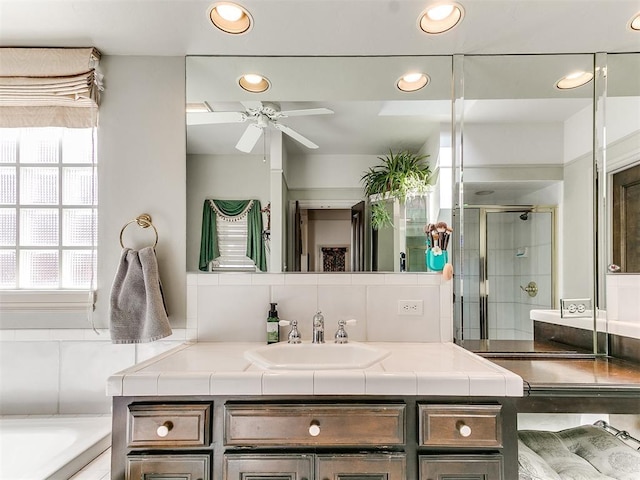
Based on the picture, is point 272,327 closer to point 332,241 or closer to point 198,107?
point 332,241

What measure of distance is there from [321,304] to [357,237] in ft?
1.16

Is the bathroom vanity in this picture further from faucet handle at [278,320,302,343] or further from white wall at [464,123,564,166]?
white wall at [464,123,564,166]

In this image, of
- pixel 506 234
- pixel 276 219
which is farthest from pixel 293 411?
pixel 506 234

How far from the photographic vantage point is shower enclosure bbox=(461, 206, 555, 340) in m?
1.67

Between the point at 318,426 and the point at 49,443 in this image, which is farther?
the point at 49,443

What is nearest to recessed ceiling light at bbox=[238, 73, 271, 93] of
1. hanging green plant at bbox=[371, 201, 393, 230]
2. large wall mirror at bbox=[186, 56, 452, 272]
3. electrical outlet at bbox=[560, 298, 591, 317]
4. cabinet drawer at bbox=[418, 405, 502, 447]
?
large wall mirror at bbox=[186, 56, 452, 272]

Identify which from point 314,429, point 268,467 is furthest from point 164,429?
point 314,429

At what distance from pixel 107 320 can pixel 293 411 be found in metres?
1.07

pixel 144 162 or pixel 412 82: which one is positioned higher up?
pixel 412 82

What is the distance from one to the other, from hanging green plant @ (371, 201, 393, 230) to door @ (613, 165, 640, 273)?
1.04 m

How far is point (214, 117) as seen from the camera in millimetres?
1689

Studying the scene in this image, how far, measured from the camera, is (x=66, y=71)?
161 cm

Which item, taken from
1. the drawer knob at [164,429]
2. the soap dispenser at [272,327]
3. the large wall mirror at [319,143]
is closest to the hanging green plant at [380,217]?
the large wall mirror at [319,143]

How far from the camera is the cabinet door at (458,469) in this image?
3.59 ft
